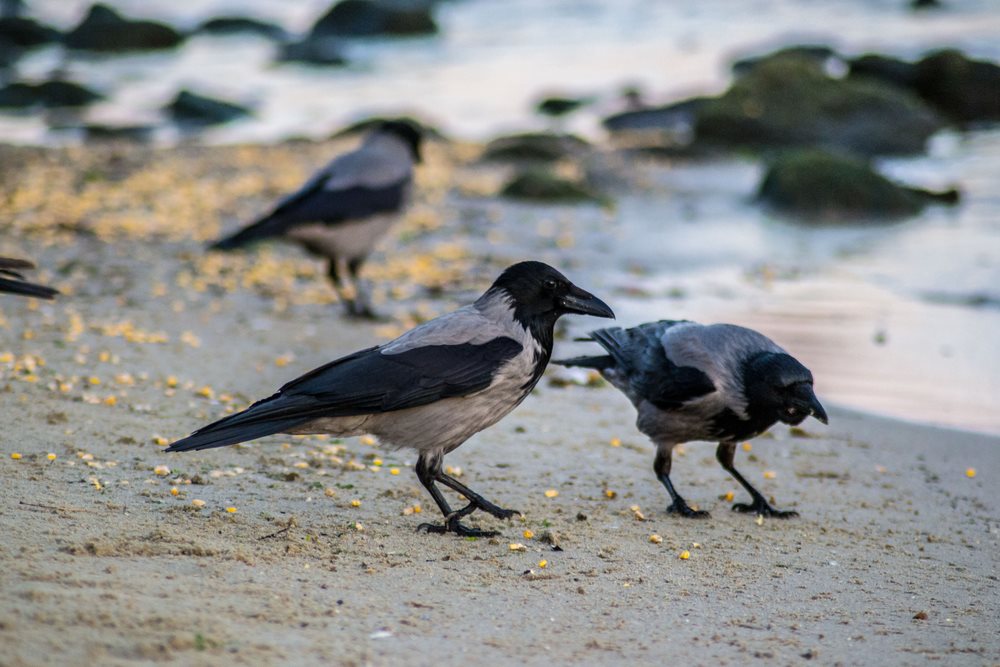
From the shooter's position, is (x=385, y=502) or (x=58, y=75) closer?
(x=385, y=502)

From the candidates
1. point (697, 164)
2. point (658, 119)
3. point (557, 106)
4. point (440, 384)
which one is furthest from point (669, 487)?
point (557, 106)

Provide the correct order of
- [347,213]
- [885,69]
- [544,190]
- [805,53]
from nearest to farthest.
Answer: [347,213] < [544,190] < [885,69] < [805,53]

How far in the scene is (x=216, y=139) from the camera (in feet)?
66.2

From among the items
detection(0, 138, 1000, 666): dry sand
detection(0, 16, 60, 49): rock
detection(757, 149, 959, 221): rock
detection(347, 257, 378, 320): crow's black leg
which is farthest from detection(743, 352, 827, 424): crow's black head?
detection(0, 16, 60, 49): rock

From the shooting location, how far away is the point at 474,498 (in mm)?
5168

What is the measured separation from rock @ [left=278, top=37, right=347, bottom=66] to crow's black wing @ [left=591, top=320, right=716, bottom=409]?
26.7m

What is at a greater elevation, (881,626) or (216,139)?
(881,626)

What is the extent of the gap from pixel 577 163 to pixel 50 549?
45.5 ft

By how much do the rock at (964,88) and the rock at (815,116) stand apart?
103 cm

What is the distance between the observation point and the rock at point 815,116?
62.1ft

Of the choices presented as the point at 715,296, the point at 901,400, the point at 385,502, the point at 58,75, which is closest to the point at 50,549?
the point at 385,502

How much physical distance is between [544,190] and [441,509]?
30.4ft

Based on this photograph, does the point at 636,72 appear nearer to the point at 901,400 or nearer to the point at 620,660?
the point at 901,400

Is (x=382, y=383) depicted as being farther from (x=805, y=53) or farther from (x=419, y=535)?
(x=805, y=53)
